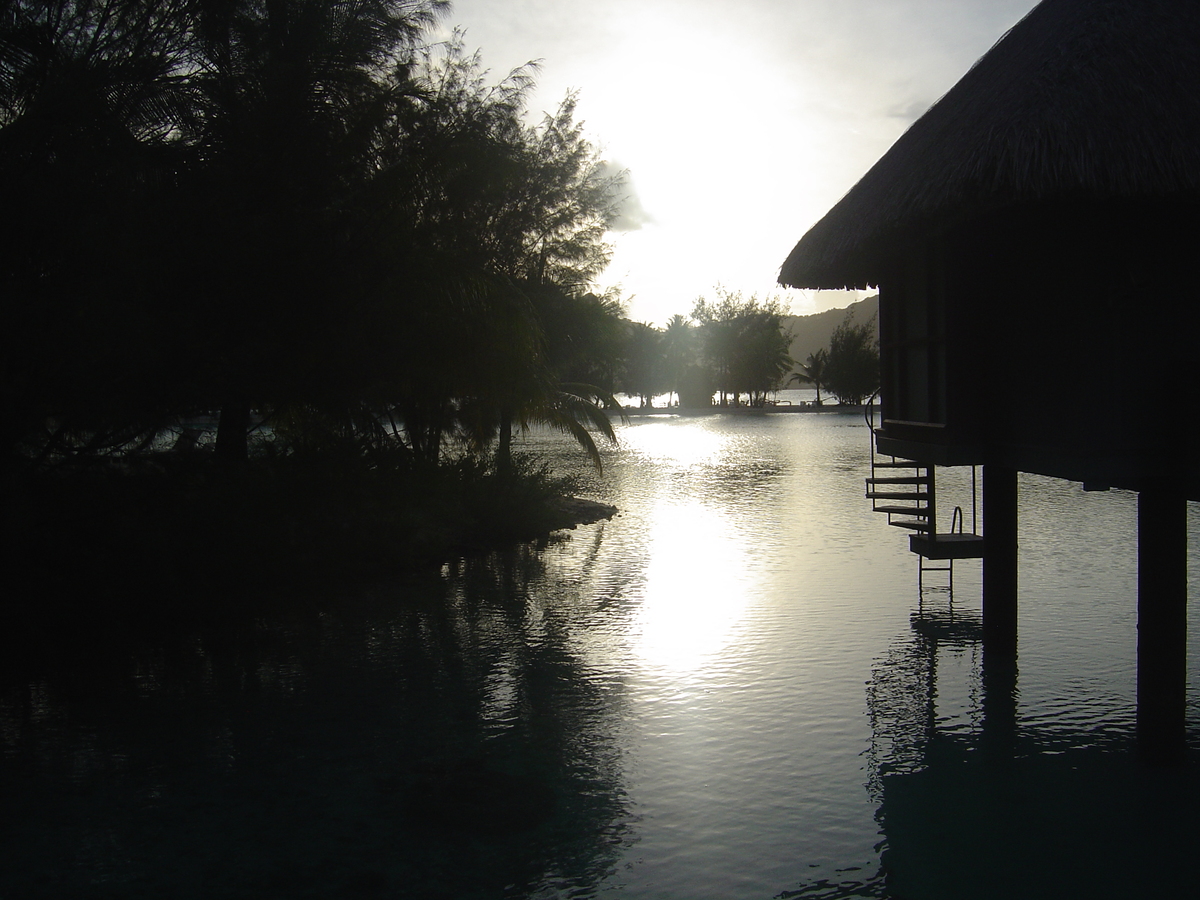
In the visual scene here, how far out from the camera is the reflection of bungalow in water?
6.33 metres

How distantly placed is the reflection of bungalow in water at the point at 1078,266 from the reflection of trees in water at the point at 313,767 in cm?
378

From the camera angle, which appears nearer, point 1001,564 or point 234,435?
point 1001,564

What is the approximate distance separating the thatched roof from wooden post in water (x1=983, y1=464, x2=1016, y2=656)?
2564mm

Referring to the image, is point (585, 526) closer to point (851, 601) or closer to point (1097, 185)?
point (851, 601)

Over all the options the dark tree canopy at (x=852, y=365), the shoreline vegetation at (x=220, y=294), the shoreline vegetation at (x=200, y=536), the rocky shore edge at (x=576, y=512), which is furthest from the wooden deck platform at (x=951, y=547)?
the dark tree canopy at (x=852, y=365)

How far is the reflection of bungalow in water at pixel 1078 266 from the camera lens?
6.33 m

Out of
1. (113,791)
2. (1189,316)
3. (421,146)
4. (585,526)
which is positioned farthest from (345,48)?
(585,526)

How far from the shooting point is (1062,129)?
21.1 feet

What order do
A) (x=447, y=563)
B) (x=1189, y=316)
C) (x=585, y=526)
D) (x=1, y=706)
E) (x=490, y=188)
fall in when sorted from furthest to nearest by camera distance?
(x=585, y=526), (x=447, y=563), (x=490, y=188), (x=1, y=706), (x=1189, y=316)

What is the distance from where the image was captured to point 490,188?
45.3 feet

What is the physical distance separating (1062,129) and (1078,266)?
3.20ft

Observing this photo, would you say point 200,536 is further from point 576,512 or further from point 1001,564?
point 576,512

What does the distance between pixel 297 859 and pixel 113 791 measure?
1.69 meters

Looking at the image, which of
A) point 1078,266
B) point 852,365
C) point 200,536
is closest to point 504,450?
point 200,536
